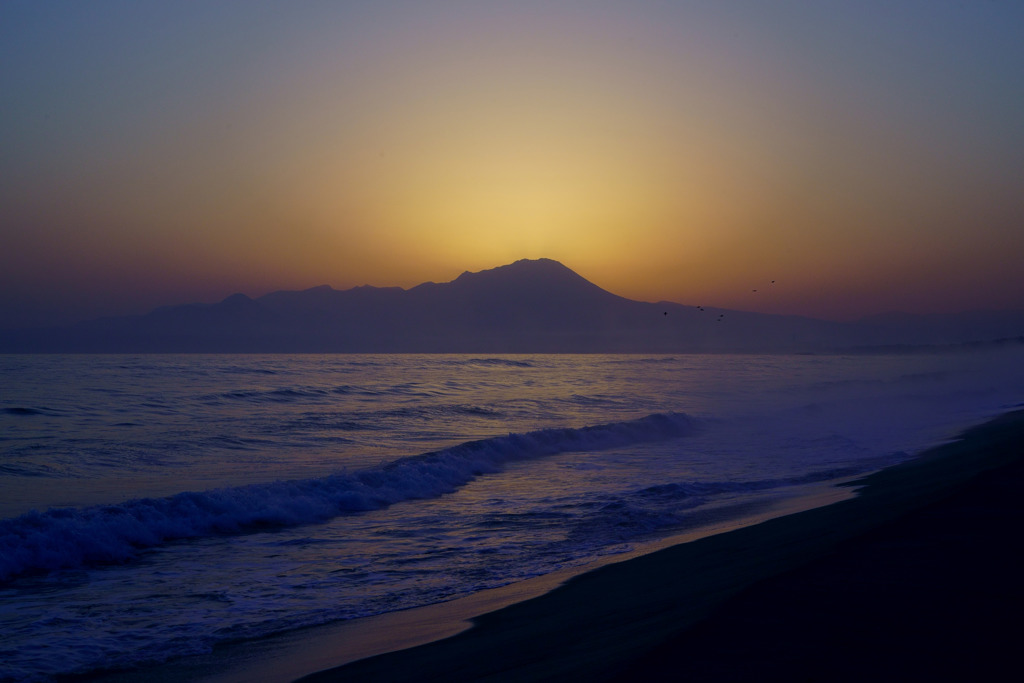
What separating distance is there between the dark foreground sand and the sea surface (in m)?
1.67

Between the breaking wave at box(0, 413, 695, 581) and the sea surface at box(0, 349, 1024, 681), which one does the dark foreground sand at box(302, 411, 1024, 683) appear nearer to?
the sea surface at box(0, 349, 1024, 681)

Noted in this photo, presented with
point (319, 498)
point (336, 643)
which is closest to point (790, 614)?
point (336, 643)

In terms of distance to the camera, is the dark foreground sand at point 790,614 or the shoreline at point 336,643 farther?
→ the shoreline at point 336,643

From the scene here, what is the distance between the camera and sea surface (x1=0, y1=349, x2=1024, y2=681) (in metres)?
7.12

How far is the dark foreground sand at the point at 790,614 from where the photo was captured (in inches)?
155

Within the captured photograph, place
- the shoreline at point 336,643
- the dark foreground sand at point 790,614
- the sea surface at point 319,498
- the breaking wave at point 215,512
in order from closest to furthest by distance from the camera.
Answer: the dark foreground sand at point 790,614, the shoreline at point 336,643, the sea surface at point 319,498, the breaking wave at point 215,512

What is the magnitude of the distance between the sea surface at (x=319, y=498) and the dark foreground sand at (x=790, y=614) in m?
1.67

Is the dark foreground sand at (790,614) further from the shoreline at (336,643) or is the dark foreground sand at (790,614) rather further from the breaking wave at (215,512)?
the breaking wave at (215,512)

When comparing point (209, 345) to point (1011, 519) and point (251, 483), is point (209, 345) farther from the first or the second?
point (1011, 519)

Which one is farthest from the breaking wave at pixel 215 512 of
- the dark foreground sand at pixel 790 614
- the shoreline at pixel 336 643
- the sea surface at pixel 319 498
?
the dark foreground sand at pixel 790 614

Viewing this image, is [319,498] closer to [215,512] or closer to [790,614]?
[215,512]

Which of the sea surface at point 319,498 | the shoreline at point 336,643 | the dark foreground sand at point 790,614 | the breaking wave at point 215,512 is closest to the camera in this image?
the dark foreground sand at point 790,614

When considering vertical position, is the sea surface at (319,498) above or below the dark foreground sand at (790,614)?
below

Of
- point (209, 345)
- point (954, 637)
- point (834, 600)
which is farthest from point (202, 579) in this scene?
point (209, 345)
